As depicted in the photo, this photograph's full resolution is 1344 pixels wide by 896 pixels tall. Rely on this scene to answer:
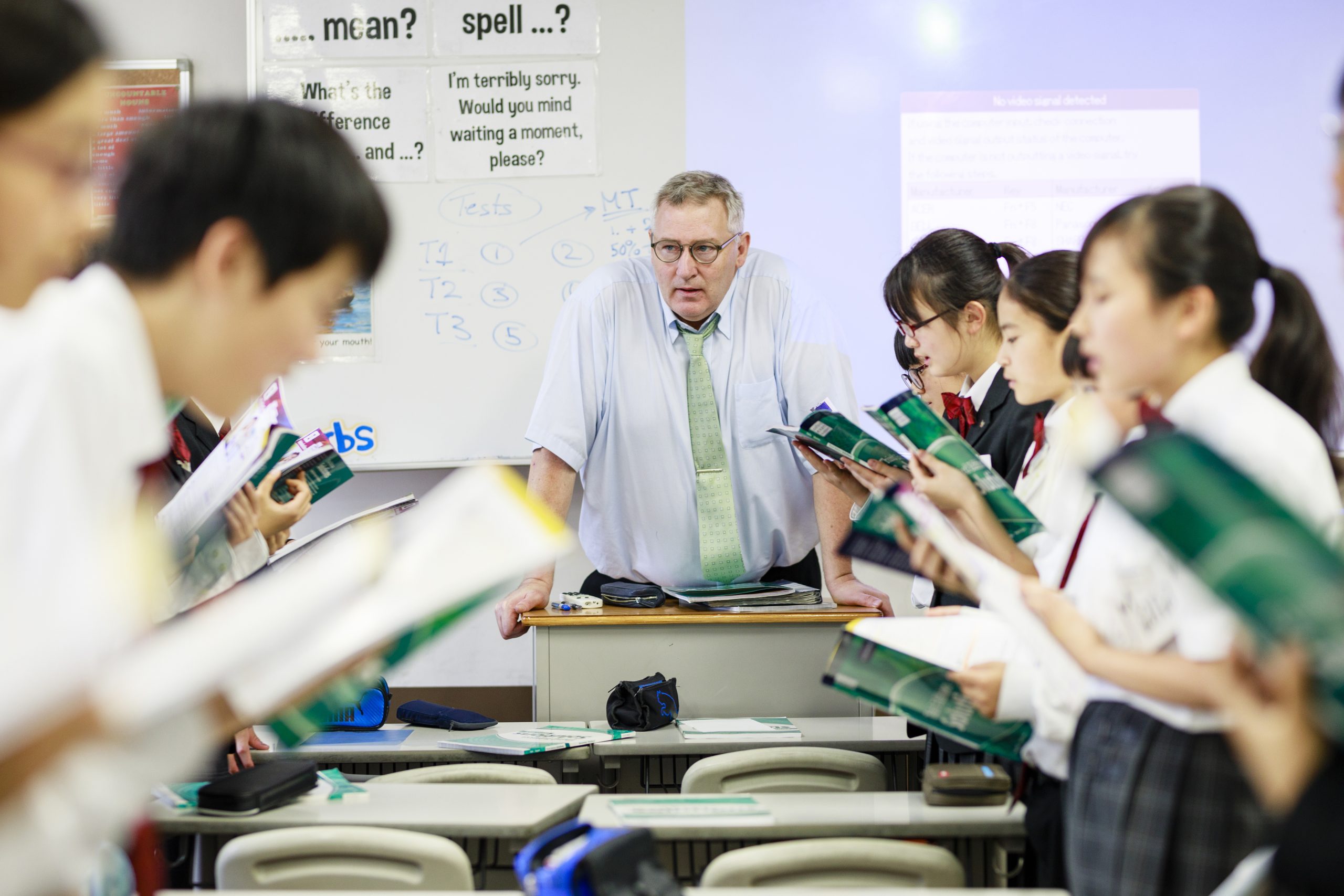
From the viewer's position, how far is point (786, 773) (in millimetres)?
2312

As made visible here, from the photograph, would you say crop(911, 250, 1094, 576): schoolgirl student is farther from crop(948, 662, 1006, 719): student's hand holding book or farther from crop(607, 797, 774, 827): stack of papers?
crop(607, 797, 774, 827): stack of papers

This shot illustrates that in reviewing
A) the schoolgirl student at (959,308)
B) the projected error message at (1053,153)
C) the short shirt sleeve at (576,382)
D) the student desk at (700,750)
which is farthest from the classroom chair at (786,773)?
the projected error message at (1053,153)

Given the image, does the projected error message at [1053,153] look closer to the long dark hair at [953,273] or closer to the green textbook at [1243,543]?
the long dark hair at [953,273]

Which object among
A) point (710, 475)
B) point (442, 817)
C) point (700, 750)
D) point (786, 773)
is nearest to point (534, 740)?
point (700, 750)

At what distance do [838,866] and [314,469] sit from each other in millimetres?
1421

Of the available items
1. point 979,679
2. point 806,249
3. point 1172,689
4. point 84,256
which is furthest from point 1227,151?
point 84,256

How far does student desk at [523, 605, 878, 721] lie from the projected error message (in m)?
1.74

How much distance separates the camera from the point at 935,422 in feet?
7.02

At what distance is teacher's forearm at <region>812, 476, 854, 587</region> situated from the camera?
3457 millimetres

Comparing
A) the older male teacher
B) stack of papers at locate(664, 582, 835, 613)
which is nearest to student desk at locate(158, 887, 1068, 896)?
stack of papers at locate(664, 582, 835, 613)

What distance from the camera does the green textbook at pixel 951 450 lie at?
6.68ft

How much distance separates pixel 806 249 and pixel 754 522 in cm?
110

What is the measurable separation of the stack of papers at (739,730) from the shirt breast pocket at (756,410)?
104 cm

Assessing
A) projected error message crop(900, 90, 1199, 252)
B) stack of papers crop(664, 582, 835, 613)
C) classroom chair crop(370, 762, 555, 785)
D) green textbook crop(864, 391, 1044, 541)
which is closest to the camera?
green textbook crop(864, 391, 1044, 541)
